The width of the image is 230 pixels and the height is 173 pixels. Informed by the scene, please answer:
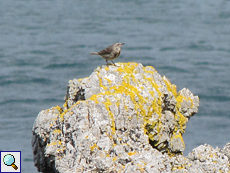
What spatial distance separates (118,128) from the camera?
6.94 metres

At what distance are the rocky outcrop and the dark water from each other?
8.76 m

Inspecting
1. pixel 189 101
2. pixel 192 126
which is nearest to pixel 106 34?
pixel 192 126

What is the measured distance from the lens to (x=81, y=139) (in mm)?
6590

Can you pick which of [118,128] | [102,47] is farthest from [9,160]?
[102,47]

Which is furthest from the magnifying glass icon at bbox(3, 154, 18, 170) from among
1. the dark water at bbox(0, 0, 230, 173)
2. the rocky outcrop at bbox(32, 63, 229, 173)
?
the dark water at bbox(0, 0, 230, 173)

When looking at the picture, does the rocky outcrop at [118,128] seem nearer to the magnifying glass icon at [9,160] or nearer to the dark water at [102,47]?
the magnifying glass icon at [9,160]

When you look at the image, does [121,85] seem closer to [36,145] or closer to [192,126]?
[36,145]

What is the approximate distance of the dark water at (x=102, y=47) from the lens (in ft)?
77.0

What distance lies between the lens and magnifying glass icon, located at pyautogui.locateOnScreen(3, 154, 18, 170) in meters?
8.73

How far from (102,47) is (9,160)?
96.3ft

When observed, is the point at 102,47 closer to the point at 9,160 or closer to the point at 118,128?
the point at 9,160

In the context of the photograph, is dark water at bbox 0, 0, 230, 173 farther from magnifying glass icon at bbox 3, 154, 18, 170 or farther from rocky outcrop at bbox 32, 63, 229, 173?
rocky outcrop at bbox 32, 63, 229, 173

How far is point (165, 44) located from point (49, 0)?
90.9 feet

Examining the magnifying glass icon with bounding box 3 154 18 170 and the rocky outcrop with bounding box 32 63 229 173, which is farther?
the magnifying glass icon with bounding box 3 154 18 170
